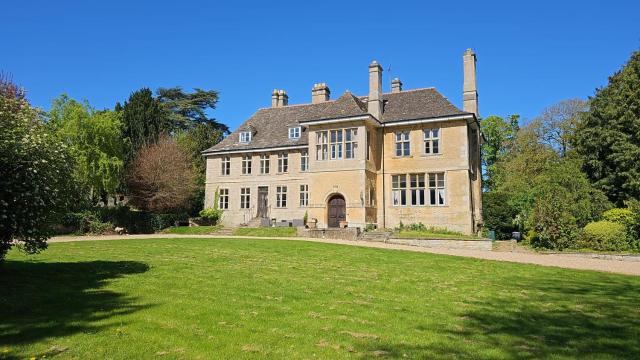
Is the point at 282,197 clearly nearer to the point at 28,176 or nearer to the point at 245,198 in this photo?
the point at 245,198

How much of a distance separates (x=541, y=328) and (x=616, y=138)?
77.3 feet

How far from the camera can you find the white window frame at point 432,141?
27.1 metres

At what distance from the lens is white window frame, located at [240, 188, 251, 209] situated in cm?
3425

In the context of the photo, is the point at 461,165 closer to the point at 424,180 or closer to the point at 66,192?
the point at 424,180

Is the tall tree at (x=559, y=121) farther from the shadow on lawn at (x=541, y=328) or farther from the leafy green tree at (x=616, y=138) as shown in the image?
the shadow on lawn at (x=541, y=328)

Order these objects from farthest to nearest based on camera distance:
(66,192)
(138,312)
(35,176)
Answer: (66,192), (35,176), (138,312)

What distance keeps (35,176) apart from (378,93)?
23261 millimetres

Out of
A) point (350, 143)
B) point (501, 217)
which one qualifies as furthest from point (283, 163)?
point (501, 217)

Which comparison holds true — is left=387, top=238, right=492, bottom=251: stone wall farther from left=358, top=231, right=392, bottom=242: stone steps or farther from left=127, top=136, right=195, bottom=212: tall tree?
left=127, top=136, right=195, bottom=212: tall tree

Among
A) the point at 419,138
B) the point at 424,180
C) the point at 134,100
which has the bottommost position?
the point at 424,180

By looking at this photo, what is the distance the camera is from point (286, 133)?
1351 inches

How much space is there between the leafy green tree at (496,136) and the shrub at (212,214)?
28.7 meters

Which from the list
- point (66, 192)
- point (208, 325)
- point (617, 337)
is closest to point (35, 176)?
point (66, 192)

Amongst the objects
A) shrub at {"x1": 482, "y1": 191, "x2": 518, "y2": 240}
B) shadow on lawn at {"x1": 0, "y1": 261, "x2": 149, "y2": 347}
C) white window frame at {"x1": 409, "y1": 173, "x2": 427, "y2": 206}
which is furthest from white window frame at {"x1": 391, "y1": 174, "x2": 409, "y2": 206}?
shadow on lawn at {"x1": 0, "y1": 261, "x2": 149, "y2": 347}
